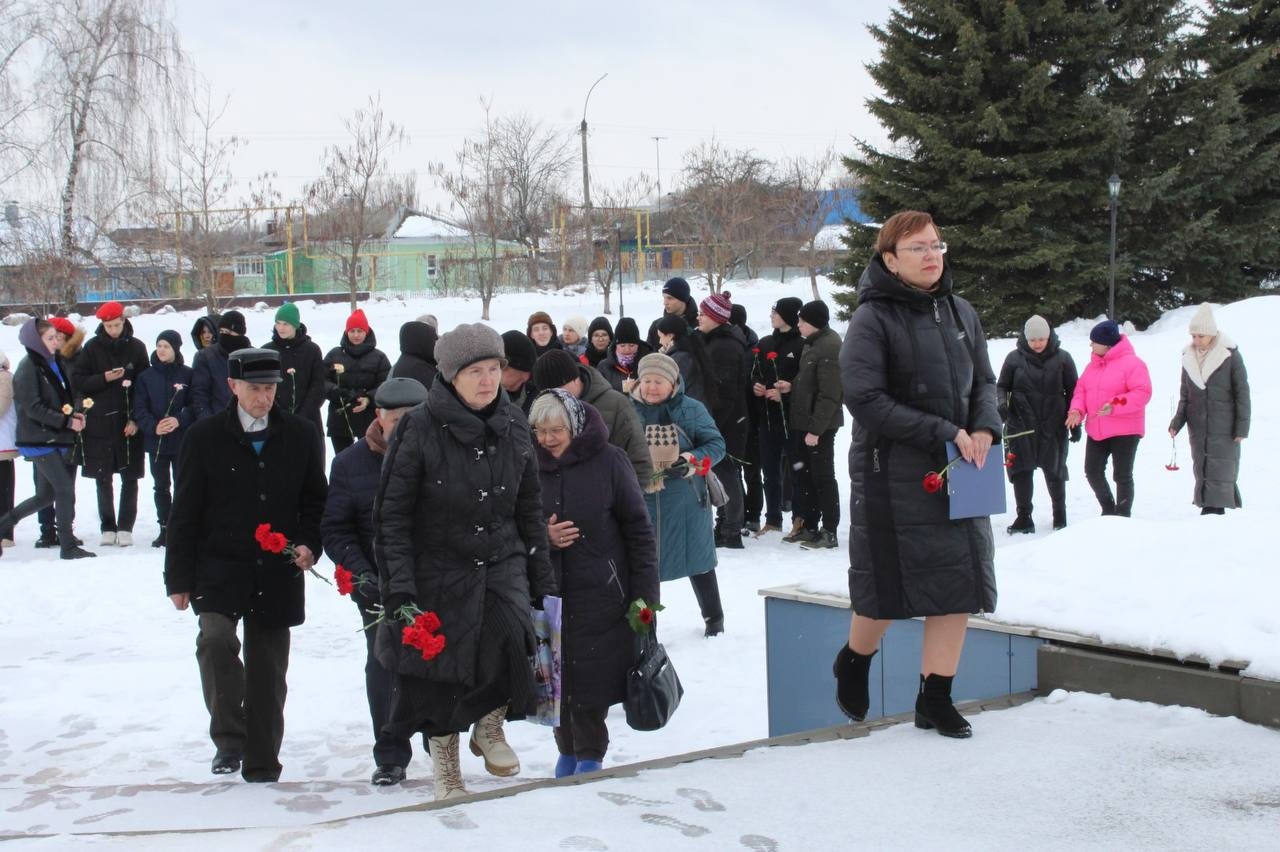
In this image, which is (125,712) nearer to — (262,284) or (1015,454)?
(1015,454)

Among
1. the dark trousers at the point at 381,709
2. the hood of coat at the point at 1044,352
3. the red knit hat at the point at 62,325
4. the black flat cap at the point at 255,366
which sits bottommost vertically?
the dark trousers at the point at 381,709

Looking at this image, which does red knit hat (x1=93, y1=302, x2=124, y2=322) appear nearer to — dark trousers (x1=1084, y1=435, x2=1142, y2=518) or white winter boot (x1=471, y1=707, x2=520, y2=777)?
white winter boot (x1=471, y1=707, x2=520, y2=777)

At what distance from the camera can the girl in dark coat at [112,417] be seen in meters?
11.3

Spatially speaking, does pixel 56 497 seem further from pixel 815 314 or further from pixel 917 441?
pixel 917 441

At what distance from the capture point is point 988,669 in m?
5.23

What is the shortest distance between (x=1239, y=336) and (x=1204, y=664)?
16.6m

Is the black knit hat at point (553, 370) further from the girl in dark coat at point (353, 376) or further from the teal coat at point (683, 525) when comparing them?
the girl in dark coat at point (353, 376)

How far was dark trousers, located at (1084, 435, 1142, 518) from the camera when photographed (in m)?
11.0

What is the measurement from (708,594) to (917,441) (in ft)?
12.4

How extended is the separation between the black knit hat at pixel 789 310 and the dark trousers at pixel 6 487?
683 cm

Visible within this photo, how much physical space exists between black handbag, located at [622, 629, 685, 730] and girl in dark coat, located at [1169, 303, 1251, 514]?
7.29m

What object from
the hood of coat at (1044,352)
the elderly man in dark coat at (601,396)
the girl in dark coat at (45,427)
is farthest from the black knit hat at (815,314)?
the girl in dark coat at (45,427)

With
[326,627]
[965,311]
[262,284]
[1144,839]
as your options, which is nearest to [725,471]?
[326,627]

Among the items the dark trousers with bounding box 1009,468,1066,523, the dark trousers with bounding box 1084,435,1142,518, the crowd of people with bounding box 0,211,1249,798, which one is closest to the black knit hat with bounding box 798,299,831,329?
the dark trousers with bounding box 1009,468,1066,523
